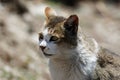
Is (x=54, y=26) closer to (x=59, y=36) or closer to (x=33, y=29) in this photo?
(x=59, y=36)

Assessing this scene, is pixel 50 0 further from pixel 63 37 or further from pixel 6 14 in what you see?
pixel 63 37

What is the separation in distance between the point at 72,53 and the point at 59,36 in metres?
0.36

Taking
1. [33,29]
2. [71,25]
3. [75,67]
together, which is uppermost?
[71,25]

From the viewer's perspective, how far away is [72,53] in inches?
351

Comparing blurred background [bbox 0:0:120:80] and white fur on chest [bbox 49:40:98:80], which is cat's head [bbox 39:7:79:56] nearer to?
white fur on chest [bbox 49:40:98:80]

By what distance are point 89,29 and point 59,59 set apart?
11845 mm

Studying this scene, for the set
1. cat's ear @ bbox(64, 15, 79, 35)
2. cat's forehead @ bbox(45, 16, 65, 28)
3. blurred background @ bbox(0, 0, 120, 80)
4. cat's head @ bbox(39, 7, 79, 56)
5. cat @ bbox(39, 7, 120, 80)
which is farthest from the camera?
blurred background @ bbox(0, 0, 120, 80)

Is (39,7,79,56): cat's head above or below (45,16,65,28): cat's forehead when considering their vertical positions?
below

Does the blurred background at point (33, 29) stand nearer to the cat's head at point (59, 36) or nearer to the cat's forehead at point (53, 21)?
the cat's forehead at point (53, 21)

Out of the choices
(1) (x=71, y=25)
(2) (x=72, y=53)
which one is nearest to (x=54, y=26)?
(1) (x=71, y=25)

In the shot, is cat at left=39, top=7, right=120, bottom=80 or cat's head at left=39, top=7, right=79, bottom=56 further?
cat at left=39, top=7, right=120, bottom=80

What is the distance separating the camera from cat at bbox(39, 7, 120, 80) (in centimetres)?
871

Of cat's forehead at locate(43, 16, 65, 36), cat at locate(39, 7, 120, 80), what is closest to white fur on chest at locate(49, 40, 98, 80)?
cat at locate(39, 7, 120, 80)

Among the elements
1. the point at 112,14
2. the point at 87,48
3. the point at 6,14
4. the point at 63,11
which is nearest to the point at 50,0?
the point at 63,11
